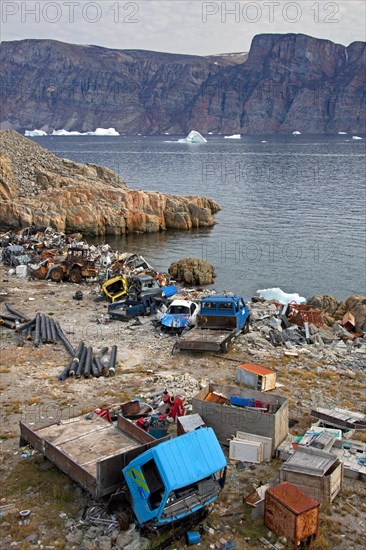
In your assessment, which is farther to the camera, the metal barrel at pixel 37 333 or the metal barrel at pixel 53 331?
the metal barrel at pixel 53 331

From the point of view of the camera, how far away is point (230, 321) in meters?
19.8

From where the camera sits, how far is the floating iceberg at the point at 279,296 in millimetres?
30594

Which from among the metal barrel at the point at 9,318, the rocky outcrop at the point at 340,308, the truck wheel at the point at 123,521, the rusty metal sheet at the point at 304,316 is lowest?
the rocky outcrop at the point at 340,308

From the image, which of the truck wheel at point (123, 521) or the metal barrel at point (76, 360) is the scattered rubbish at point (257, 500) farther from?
the metal barrel at point (76, 360)

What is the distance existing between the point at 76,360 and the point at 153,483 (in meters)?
8.45

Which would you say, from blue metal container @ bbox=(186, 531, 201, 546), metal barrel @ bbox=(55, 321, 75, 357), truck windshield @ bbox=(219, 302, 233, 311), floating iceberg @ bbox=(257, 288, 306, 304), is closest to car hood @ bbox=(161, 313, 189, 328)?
truck windshield @ bbox=(219, 302, 233, 311)

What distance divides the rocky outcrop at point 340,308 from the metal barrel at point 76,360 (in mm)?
11641

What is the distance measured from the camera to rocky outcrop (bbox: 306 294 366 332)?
2539cm

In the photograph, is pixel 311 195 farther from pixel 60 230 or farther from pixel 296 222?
pixel 60 230

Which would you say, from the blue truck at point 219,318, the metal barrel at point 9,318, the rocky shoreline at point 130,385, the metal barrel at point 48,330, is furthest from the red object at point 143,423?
the metal barrel at point 9,318

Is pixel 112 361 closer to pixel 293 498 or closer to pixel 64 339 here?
pixel 64 339

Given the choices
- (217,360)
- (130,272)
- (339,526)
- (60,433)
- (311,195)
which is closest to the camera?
(339,526)

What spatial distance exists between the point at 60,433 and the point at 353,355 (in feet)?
37.7

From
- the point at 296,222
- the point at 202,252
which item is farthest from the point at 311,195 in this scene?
the point at 202,252
